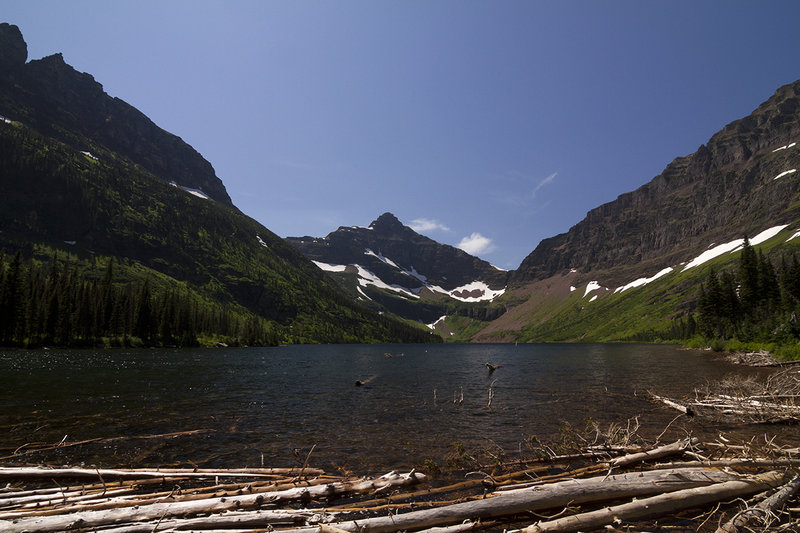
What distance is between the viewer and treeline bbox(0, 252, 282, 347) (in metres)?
87.2

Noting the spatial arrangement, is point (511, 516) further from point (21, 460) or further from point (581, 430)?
point (21, 460)

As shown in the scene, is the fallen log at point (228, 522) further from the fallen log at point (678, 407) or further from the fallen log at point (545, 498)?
the fallen log at point (678, 407)

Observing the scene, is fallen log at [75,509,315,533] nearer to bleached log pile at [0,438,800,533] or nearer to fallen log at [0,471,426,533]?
bleached log pile at [0,438,800,533]

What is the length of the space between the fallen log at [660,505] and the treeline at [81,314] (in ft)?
391

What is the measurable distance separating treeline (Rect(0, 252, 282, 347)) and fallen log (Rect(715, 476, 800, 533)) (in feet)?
401

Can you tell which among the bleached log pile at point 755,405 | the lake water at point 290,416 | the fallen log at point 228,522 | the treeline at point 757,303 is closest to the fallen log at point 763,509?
the fallen log at point 228,522

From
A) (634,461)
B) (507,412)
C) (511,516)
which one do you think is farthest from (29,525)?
(507,412)

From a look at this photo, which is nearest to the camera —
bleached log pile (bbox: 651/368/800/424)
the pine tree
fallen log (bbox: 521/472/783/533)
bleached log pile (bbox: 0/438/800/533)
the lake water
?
bleached log pile (bbox: 0/438/800/533)

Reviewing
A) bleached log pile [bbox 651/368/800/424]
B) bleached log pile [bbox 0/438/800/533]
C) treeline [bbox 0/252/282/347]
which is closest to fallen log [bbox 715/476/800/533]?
bleached log pile [bbox 0/438/800/533]

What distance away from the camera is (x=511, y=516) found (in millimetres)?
9945

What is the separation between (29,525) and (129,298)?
13642cm

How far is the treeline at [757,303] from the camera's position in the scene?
67.4 metres

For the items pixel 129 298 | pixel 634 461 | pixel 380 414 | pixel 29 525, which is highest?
pixel 129 298

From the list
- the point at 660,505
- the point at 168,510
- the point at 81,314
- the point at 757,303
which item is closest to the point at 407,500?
the point at 168,510
